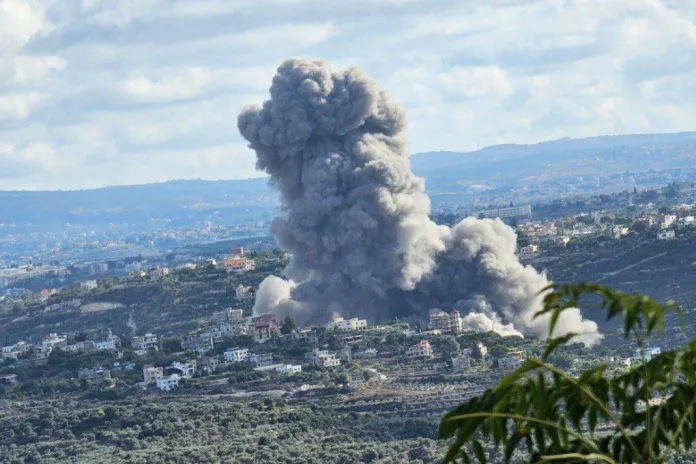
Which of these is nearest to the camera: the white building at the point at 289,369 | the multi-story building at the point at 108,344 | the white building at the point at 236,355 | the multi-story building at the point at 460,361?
the multi-story building at the point at 460,361

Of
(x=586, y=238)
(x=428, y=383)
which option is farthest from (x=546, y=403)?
(x=586, y=238)

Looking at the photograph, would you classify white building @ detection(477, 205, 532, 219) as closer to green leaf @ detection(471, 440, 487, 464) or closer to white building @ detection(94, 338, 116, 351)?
white building @ detection(94, 338, 116, 351)

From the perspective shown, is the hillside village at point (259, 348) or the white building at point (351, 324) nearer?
the hillside village at point (259, 348)

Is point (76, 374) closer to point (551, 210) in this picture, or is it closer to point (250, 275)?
point (250, 275)

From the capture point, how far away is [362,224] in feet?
233

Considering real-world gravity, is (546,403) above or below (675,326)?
above

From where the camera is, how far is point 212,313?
89.0 meters

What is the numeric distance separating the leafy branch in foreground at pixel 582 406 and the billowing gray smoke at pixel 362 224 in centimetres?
5764


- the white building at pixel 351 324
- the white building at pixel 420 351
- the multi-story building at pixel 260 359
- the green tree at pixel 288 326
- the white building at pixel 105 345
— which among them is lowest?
the white building at pixel 420 351

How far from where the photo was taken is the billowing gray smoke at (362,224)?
7156 cm

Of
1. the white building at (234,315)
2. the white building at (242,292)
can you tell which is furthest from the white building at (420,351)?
the white building at (242,292)

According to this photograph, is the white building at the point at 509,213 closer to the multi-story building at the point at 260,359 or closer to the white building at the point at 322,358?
the multi-story building at the point at 260,359

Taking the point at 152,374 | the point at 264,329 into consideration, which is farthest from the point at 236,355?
the point at 264,329

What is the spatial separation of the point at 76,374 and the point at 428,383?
17.4 metres
